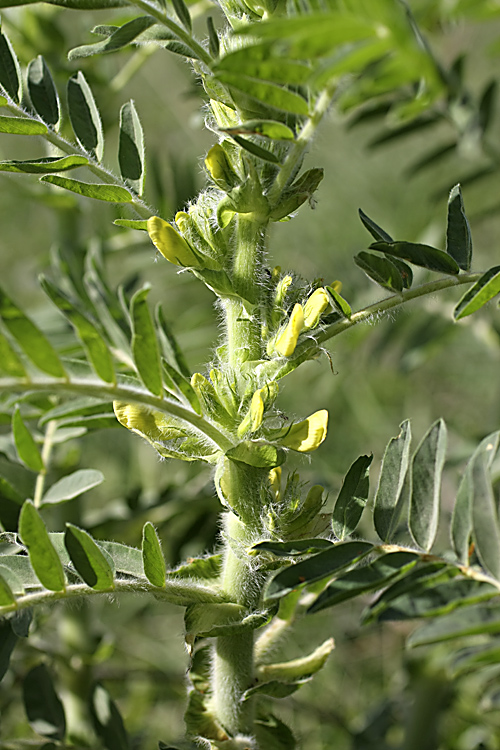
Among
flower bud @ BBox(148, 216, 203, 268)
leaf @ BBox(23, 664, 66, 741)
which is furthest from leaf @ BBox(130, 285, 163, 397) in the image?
leaf @ BBox(23, 664, 66, 741)

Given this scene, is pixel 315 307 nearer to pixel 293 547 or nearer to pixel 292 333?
pixel 292 333

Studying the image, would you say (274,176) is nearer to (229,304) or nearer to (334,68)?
(229,304)

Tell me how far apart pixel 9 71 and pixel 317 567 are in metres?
0.72

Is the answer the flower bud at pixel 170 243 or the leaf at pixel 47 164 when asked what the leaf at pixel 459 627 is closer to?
the flower bud at pixel 170 243

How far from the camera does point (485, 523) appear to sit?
2.34 feet

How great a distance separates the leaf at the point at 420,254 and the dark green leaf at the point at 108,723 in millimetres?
918

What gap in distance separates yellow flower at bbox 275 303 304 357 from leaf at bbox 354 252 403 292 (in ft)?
0.40

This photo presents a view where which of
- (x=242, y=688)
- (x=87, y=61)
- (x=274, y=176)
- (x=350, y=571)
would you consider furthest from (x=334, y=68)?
(x=87, y=61)

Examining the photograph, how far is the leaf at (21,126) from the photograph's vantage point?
80cm

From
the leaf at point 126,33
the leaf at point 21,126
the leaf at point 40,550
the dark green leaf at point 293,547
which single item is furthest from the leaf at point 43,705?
the leaf at point 126,33

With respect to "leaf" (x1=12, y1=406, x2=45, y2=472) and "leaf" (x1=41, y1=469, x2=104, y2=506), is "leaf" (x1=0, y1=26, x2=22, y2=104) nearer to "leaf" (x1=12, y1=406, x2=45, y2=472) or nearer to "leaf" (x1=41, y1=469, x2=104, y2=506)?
"leaf" (x1=12, y1=406, x2=45, y2=472)

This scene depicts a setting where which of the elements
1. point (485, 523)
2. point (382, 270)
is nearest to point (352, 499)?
point (485, 523)

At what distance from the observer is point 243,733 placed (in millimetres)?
906

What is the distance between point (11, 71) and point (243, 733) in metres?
0.92
